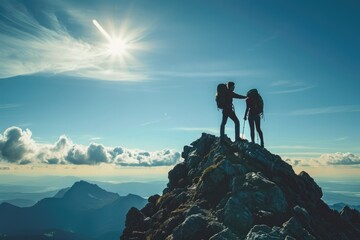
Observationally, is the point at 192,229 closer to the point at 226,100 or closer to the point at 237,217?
the point at 237,217

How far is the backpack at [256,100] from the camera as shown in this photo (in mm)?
34075

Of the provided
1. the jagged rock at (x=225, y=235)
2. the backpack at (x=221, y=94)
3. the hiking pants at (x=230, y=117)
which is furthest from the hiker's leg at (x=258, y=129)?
the jagged rock at (x=225, y=235)

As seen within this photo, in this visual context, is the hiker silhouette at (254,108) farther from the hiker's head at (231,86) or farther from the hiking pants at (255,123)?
the hiker's head at (231,86)

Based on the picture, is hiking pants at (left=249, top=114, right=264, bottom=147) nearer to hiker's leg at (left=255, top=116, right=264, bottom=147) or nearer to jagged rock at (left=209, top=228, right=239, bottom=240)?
hiker's leg at (left=255, top=116, right=264, bottom=147)


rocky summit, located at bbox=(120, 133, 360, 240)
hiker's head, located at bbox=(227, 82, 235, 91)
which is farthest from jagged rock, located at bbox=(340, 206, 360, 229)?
hiker's head, located at bbox=(227, 82, 235, 91)

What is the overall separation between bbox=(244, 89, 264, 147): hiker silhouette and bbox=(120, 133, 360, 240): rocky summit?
2.00 metres

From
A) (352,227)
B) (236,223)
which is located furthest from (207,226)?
(352,227)

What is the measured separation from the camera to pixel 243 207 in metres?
23.6

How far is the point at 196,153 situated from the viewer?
42.8 m

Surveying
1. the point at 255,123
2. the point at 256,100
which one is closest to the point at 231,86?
the point at 256,100

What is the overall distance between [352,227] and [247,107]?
57.2 ft

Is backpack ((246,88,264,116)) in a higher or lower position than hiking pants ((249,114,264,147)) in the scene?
higher

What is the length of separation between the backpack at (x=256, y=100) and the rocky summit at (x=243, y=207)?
4.13m

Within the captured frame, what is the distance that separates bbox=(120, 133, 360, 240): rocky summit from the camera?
2239 centimetres
